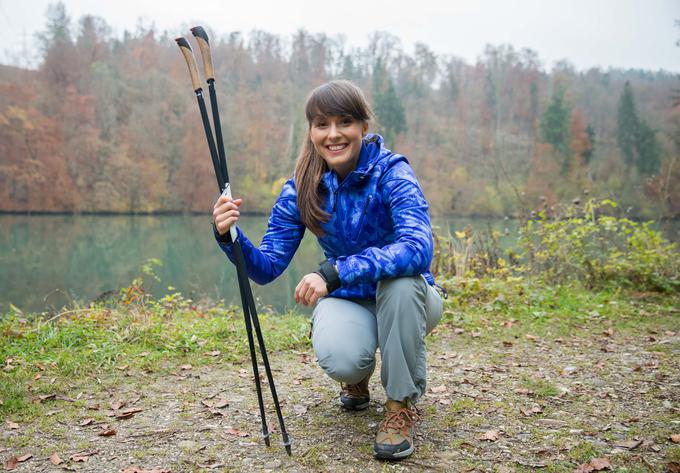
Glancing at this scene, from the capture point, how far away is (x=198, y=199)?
3866 cm

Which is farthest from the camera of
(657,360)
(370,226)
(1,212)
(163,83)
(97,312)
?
(163,83)

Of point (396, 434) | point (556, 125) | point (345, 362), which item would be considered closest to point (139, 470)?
point (345, 362)

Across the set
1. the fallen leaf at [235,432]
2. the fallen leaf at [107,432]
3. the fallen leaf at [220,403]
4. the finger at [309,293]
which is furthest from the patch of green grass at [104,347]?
the finger at [309,293]

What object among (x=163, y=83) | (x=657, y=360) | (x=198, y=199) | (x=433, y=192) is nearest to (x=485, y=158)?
(x=433, y=192)

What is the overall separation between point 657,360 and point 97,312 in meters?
4.15

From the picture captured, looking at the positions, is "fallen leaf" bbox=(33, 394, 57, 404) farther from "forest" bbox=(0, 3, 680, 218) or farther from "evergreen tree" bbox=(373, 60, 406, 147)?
"evergreen tree" bbox=(373, 60, 406, 147)

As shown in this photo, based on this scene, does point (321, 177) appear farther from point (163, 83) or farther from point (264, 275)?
point (163, 83)

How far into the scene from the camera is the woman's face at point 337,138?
2221mm

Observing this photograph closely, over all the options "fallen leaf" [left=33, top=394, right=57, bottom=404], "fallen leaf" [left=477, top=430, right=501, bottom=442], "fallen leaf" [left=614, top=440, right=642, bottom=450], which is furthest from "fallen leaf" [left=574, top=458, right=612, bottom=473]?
"fallen leaf" [left=33, top=394, right=57, bottom=404]

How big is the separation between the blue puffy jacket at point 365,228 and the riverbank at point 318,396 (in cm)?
69

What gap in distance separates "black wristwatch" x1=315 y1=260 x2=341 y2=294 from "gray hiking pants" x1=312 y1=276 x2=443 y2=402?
0.64ft

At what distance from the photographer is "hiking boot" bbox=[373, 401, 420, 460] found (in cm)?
196

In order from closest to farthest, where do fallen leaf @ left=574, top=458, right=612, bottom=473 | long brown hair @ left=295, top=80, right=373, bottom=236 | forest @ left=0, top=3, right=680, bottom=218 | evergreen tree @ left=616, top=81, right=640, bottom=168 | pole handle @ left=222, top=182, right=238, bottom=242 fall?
fallen leaf @ left=574, top=458, right=612, bottom=473 → pole handle @ left=222, top=182, right=238, bottom=242 → long brown hair @ left=295, top=80, right=373, bottom=236 → forest @ left=0, top=3, right=680, bottom=218 → evergreen tree @ left=616, top=81, right=640, bottom=168

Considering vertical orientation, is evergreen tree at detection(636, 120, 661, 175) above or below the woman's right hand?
above
